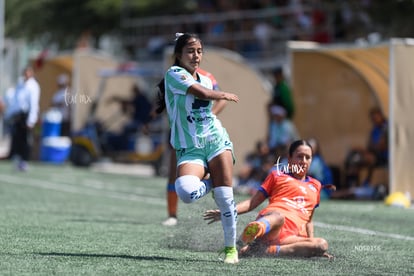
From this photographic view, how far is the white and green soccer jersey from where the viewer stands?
8578 millimetres

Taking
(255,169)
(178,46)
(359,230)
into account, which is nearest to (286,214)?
(178,46)

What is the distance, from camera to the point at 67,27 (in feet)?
121

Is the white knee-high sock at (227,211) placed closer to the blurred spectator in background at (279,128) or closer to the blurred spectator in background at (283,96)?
the blurred spectator in background at (279,128)

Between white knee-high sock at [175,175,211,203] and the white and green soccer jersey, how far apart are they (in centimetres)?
30

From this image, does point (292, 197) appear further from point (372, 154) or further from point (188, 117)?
point (372, 154)

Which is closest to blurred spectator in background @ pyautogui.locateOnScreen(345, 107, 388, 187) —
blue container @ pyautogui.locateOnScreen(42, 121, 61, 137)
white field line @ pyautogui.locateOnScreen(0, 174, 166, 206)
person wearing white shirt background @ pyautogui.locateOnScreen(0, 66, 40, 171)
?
white field line @ pyautogui.locateOnScreen(0, 174, 166, 206)

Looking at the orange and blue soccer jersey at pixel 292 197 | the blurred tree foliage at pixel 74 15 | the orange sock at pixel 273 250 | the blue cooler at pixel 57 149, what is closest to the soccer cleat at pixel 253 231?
the orange sock at pixel 273 250

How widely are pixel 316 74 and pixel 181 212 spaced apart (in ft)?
34.1

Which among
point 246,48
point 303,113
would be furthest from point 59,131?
point 303,113

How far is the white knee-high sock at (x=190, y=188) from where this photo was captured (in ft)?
27.3

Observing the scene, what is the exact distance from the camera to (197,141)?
8.57 meters

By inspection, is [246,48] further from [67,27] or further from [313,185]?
[313,185]

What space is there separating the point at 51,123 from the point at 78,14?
1067 centimetres

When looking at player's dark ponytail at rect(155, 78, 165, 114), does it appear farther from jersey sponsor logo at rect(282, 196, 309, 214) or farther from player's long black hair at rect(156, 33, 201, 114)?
jersey sponsor logo at rect(282, 196, 309, 214)
